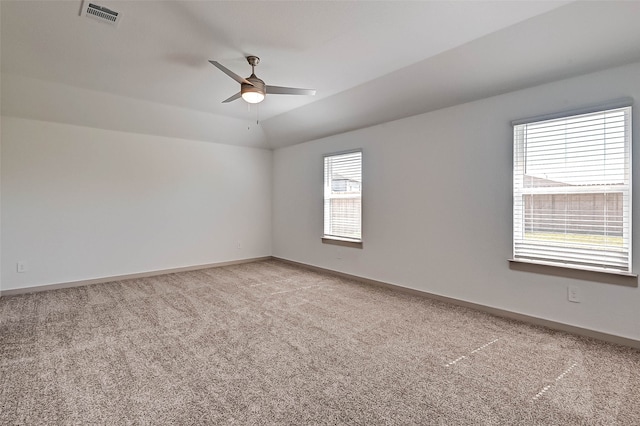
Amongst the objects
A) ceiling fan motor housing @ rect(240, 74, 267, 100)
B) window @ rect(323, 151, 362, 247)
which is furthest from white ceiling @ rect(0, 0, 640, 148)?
window @ rect(323, 151, 362, 247)

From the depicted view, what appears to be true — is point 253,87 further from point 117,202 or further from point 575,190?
point 117,202

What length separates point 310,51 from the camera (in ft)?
10.0

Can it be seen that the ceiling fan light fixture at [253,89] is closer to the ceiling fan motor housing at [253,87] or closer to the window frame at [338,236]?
the ceiling fan motor housing at [253,87]

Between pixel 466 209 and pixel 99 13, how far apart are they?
13.1 feet

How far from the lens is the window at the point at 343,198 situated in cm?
505

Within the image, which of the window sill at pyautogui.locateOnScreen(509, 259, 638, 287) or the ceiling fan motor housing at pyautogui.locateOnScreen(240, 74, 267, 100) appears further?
the ceiling fan motor housing at pyautogui.locateOnScreen(240, 74, 267, 100)

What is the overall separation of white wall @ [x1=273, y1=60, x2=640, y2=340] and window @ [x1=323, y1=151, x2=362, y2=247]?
18cm

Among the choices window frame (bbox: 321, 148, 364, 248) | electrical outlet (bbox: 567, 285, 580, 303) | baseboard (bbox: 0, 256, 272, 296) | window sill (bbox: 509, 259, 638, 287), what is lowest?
baseboard (bbox: 0, 256, 272, 296)

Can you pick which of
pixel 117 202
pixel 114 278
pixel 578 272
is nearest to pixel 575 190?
pixel 578 272

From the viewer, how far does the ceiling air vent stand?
93.5 inches

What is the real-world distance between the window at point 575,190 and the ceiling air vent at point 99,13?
3.82 m

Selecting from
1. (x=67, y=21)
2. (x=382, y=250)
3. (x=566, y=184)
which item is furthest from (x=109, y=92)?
(x=566, y=184)

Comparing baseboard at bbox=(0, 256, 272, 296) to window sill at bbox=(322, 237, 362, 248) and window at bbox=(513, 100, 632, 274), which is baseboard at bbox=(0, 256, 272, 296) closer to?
window sill at bbox=(322, 237, 362, 248)

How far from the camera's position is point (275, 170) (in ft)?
22.1
